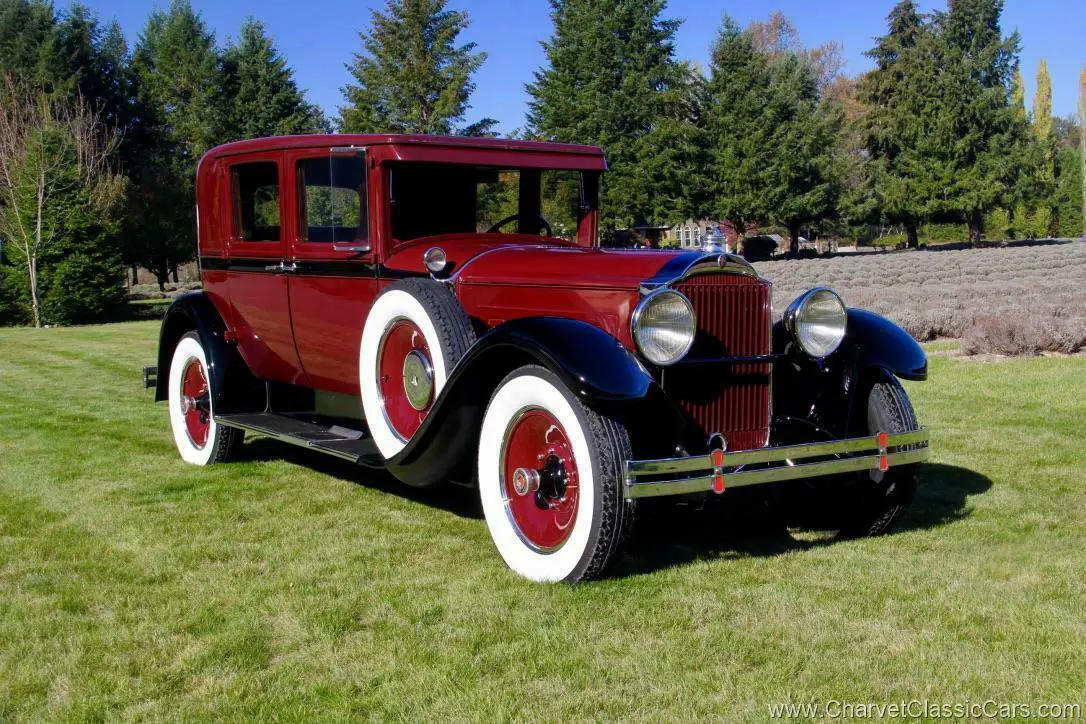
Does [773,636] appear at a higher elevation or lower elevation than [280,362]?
lower

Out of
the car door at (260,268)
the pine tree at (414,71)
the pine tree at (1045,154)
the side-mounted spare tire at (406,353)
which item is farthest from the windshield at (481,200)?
the pine tree at (1045,154)

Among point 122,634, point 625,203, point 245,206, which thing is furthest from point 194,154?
point 122,634

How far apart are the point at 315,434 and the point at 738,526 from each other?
2459mm

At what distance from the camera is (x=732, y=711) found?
3.05 metres

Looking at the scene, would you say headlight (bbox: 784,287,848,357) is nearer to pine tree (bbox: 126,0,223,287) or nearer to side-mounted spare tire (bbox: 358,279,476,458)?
side-mounted spare tire (bbox: 358,279,476,458)

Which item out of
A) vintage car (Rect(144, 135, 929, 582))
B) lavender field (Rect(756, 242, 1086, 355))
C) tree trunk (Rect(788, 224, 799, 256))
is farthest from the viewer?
tree trunk (Rect(788, 224, 799, 256))

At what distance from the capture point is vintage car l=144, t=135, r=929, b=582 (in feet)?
13.9

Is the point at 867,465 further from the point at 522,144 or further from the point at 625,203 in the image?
the point at 625,203

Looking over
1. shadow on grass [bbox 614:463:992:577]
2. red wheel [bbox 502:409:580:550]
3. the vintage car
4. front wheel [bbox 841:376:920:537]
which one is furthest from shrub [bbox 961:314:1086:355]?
red wheel [bbox 502:409:580:550]

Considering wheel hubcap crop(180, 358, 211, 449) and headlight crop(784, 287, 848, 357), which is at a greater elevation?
headlight crop(784, 287, 848, 357)

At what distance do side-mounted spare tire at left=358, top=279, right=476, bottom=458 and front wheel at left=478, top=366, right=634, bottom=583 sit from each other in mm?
514

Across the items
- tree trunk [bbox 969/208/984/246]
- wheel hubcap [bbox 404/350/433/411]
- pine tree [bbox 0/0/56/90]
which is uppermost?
pine tree [bbox 0/0/56/90]

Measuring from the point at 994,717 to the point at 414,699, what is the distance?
1.70 meters

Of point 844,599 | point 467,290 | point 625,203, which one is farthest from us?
point 625,203
